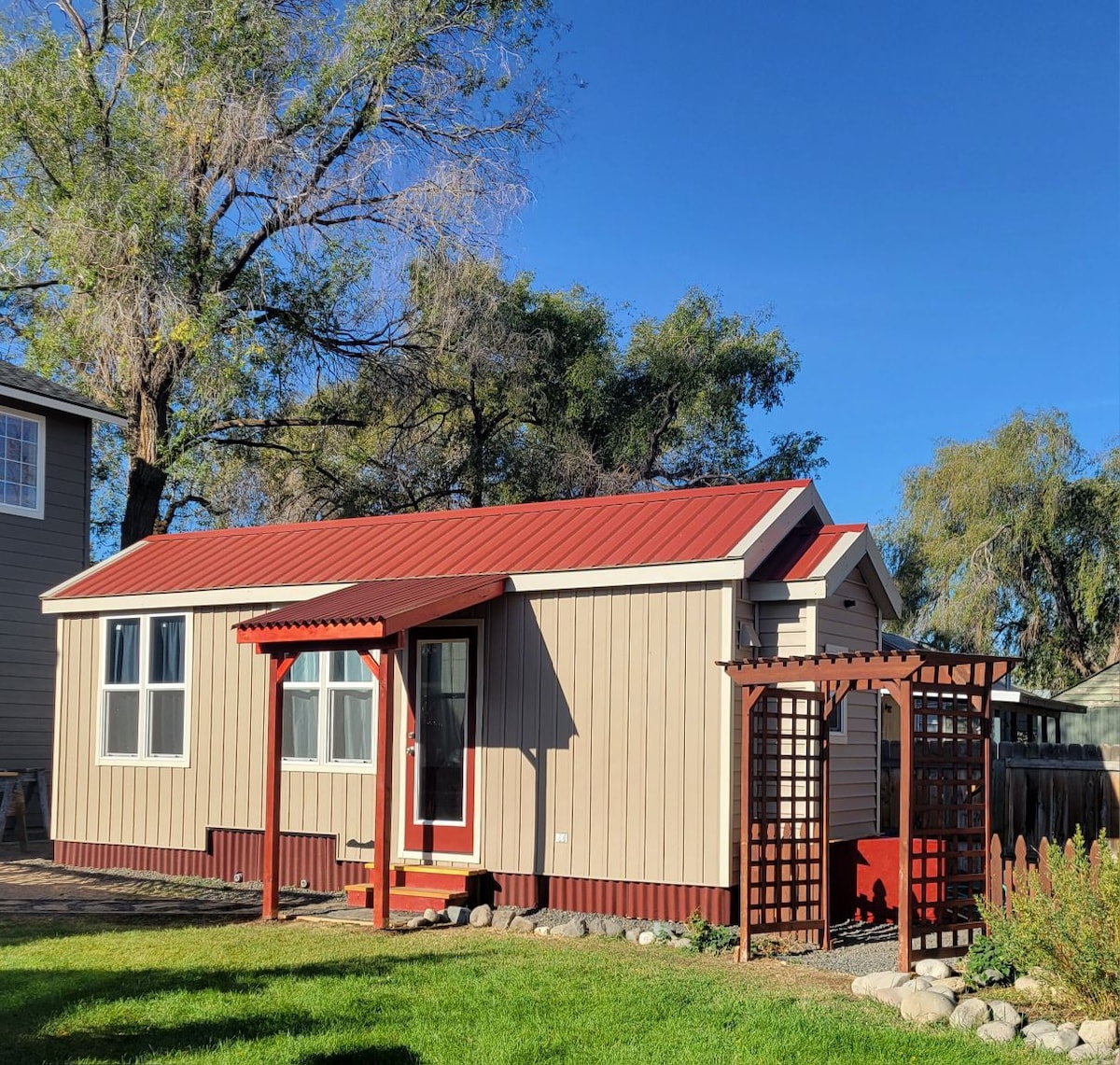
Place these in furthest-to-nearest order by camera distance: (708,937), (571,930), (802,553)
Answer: (802,553) < (571,930) < (708,937)

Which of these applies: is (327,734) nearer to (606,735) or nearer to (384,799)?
(384,799)

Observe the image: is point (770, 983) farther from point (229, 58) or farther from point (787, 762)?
point (229, 58)

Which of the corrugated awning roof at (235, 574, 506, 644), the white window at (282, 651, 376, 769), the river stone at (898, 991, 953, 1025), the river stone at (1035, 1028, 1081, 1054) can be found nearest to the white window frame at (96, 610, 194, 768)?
the white window at (282, 651, 376, 769)

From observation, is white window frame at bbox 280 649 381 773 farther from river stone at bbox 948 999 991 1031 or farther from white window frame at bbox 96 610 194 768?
river stone at bbox 948 999 991 1031

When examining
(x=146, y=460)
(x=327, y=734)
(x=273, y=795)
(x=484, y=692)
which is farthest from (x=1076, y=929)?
(x=146, y=460)

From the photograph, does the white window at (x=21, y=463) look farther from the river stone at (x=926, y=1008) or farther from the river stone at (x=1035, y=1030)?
the river stone at (x=1035, y=1030)

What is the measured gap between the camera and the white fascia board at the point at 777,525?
32.6ft

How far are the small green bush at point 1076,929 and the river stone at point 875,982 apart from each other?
2.17ft

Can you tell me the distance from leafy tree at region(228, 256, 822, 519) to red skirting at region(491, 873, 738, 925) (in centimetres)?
1242

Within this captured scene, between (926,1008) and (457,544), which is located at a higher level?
(457,544)

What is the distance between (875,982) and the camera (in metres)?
7.66

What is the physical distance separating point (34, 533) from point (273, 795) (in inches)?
296

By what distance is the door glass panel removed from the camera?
1115 cm

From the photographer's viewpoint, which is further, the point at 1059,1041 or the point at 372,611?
the point at 372,611
